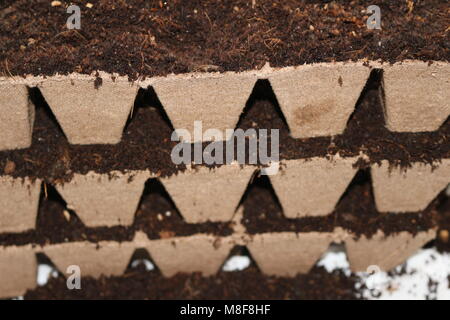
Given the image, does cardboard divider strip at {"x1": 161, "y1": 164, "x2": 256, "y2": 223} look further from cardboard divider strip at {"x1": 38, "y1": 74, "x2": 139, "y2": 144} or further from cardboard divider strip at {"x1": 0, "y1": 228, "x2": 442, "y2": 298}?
cardboard divider strip at {"x1": 38, "y1": 74, "x2": 139, "y2": 144}

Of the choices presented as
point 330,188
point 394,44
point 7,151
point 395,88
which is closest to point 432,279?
point 330,188

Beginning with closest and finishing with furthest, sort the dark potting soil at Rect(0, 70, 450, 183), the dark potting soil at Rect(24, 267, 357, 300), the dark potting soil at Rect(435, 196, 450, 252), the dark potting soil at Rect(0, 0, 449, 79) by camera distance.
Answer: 1. the dark potting soil at Rect(0, 0, 449, 79)
2. the dark potting soil at Rect(0, 70, 450, 183)
3. the dark potting soil at Rect(24, 267, 357, 300)
4. the dark potting soil at Rect(435, 196, 450, 252)

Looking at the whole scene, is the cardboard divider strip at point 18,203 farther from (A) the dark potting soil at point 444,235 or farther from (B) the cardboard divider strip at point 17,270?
(A) the dark potting soil at point 444,235

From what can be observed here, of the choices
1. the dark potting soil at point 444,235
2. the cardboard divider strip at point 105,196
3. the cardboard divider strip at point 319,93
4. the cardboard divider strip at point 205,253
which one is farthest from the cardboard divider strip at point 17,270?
the dark potting soil at point 444,235

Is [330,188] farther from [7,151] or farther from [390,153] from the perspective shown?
[7,151]

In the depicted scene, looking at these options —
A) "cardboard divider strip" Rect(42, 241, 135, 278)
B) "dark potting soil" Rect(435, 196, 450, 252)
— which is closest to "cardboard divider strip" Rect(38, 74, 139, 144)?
"cardboard divider strip" Rect(42, 241, 135, 278)
